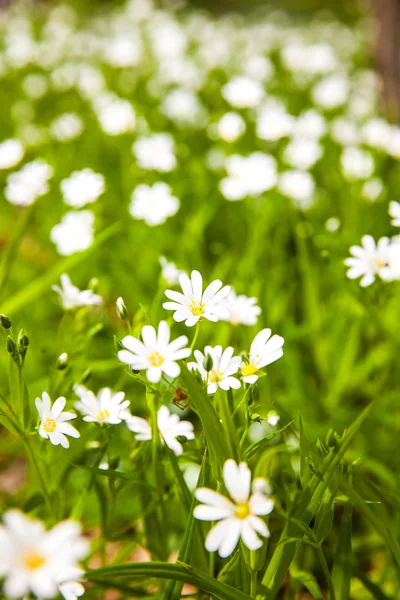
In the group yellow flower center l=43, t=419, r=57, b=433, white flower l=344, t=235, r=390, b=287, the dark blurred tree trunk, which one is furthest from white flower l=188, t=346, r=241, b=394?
the dark blurred tree trunk

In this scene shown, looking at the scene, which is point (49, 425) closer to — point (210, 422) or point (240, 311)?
point (210, 422)

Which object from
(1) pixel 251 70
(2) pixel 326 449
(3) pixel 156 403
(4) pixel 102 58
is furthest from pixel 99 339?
(4) pixel 102 58

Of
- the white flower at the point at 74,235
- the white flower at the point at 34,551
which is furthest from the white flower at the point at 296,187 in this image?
the white flower at the point at 34,551

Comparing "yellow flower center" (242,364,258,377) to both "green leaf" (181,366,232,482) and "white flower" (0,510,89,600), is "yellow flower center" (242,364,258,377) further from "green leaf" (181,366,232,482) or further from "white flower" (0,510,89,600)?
"white flower" (0,510,89,600)

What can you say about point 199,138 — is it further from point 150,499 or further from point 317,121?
point 150,499

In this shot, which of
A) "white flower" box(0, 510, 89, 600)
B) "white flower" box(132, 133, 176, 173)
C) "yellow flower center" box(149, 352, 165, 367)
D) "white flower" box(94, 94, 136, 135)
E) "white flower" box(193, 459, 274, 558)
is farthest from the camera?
"white flower" box(94, 94, 136, 135)

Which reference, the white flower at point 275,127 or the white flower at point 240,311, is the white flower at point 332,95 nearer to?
the white flower at point 275,127

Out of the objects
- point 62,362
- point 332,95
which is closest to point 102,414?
point 62,362
